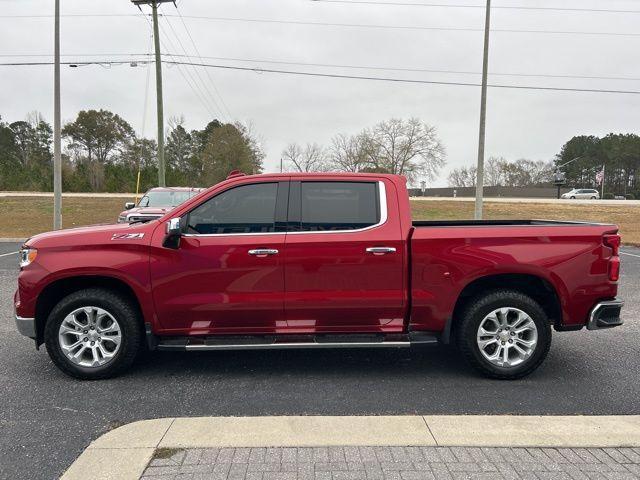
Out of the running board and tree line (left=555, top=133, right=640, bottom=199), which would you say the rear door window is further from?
tree line (left=555, top=133, right=640, bottom=199)

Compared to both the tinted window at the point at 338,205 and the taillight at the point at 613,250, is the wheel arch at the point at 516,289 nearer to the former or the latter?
the taillight at the point at 613,250

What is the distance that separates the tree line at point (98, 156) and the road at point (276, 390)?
1659 inches

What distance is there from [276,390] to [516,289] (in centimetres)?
242

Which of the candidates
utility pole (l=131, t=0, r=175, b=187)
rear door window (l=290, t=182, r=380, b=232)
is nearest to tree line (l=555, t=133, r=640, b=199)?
utility pole (l=131, t=0, r=175, b=187)

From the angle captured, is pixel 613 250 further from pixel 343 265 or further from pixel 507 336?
pixel 343 265

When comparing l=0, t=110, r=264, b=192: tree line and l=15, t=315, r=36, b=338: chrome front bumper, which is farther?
l=0, t=110, r=264, b=192: tree line

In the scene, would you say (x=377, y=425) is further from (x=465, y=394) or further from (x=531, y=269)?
(x=531, y=269)

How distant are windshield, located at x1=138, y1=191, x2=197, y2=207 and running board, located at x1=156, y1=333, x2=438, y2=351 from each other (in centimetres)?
824

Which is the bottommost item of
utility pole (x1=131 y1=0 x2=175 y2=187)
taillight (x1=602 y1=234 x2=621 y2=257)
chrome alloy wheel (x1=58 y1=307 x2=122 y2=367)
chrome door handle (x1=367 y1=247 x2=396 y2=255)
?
chrome alloy wheel (x1=58 y1=307 x2=122 y2=367)

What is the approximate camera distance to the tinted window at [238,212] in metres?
3.91

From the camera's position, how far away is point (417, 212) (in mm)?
28469

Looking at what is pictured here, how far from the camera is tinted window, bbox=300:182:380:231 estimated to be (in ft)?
12.9

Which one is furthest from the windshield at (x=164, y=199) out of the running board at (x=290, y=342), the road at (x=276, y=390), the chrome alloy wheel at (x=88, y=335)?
the running board at (x=290, y=342)

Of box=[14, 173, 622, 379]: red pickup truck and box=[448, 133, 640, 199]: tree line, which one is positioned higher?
box=[448, 133, 640, 199]: tree line
